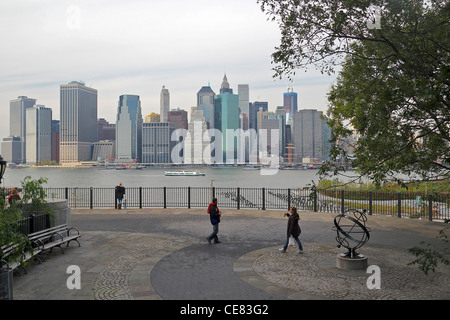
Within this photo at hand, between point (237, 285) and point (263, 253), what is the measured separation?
3.33 meters

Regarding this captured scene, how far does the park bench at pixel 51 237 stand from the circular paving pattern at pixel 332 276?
577 centimetres

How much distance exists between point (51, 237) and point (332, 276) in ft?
29.3

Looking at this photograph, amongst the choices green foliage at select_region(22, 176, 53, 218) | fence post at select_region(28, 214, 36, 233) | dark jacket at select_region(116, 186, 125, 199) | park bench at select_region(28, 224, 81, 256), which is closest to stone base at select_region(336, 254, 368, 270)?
park bench at select_region(28, 224, 81, 256)

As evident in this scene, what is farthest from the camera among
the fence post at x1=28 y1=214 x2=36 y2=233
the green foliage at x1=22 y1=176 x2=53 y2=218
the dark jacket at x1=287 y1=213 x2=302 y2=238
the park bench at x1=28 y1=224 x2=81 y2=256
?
the dark jacket at x1=287 y1=213 x2=302 y2=238

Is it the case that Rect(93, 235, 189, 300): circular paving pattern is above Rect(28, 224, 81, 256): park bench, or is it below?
below

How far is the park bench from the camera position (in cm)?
1067

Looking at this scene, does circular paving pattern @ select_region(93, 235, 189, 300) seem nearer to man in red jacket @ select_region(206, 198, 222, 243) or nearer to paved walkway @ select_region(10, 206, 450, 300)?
paved walkway @ select_region(10, 206, 450, 300)

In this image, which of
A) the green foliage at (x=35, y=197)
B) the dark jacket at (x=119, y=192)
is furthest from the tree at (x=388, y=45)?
the dark jacket at (x=119, y=192)

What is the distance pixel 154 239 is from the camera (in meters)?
13.8

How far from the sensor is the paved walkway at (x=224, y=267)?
26.4ft

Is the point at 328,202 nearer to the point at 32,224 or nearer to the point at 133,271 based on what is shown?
the point at 133,271

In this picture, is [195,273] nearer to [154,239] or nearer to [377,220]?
[154,239]

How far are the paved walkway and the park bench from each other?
0.36 m
